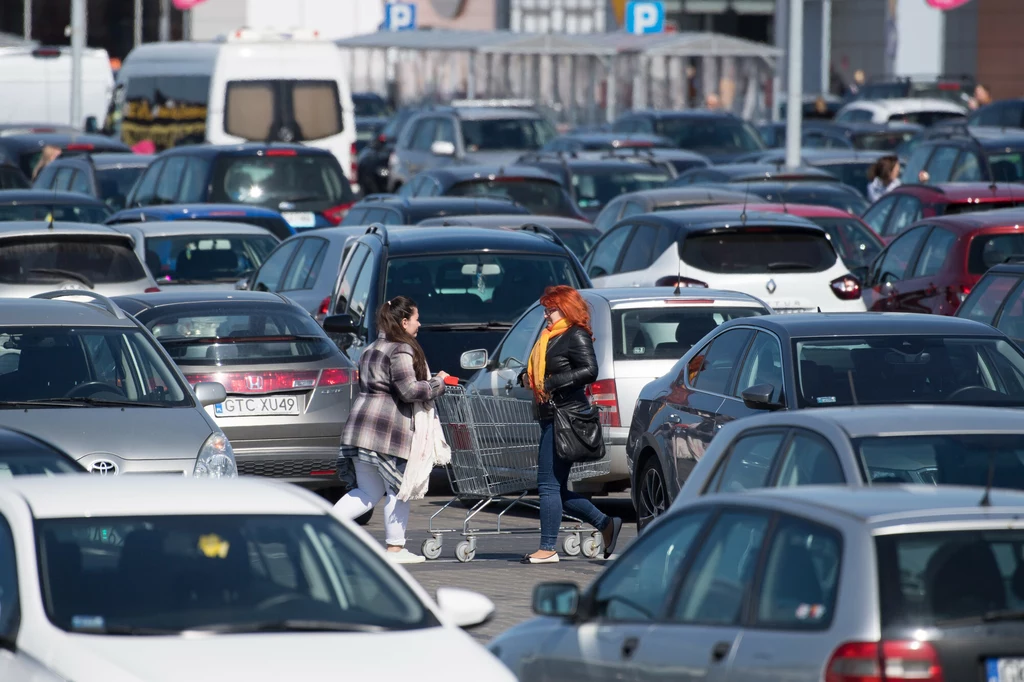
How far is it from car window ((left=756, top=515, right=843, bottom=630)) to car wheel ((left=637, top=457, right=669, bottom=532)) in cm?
531

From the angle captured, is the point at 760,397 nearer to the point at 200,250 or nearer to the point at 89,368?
the point at 89,368

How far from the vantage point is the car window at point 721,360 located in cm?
1027

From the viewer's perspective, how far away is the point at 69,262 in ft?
52.1

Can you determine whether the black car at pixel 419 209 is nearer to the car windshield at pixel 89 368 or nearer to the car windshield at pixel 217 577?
the car windshield at pixel 89 368

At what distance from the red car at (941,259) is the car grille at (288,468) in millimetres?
5425

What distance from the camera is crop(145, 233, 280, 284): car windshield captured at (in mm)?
18406

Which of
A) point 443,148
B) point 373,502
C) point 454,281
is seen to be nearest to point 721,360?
point 373,502

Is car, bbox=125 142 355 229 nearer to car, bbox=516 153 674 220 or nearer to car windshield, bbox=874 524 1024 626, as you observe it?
car, bbox=516 153 674 220

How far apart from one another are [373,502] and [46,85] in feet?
108

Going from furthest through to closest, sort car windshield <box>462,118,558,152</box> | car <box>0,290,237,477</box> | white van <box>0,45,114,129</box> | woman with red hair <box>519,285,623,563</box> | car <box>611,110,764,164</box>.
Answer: white van <box>0,45,114,129</box>, car <box>611,110,764,164</box>, car windshield <box>462,118,558,152</box>, woman with red hair <box>519,285,623,563</box>, car <box>0,290,237,477</box>

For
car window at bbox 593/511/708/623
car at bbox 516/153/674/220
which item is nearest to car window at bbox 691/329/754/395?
car window at bbox 593/511/708/623

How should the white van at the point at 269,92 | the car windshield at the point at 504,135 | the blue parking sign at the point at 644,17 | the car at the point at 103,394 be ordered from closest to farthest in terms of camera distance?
the car at the point at 103,394 → the white van at the point at 269,92 → the car windshield at the point at 504,135 → the blue parking sign at the point at 644,17

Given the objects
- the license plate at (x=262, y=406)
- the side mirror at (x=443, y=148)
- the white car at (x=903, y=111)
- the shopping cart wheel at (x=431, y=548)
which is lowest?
the shopping cart wheel at (x=431, y=548)

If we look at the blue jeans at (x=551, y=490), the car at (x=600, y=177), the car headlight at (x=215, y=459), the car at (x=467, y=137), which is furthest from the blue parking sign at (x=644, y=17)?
the car headlight at (x=215, y=459)
